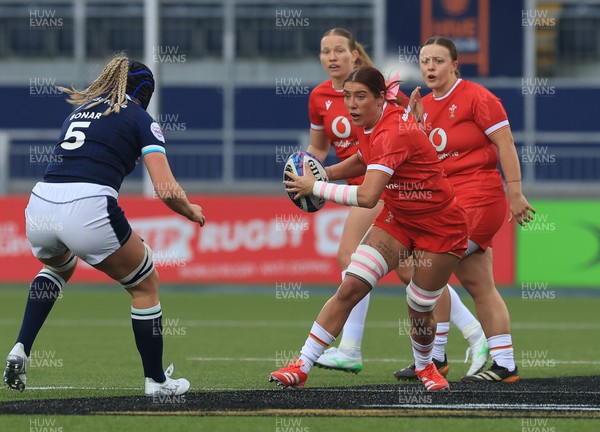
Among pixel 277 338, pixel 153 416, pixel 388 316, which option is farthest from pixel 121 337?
pixel 153 416

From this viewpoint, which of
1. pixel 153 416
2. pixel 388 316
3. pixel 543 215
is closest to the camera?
pixel 153 416

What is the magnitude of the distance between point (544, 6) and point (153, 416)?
24.4 meters

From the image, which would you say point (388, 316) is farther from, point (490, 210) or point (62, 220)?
point (62, 220)

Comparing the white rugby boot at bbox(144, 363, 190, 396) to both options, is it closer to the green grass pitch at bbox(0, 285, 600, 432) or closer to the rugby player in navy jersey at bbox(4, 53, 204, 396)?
the rugby player in navy jersey at bbox(4, 53, 204, 396)

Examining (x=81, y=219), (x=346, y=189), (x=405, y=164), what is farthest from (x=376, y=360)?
(x=81, y=219)

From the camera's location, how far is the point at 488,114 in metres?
8.72

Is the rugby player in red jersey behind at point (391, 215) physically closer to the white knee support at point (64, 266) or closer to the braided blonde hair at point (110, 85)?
the braided blonde hair at point (110, 85)

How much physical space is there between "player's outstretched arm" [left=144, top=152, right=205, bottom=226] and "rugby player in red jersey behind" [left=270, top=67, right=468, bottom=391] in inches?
30.5

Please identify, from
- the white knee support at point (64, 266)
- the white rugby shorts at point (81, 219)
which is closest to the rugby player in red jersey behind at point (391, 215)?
the white rugby shorts at point (81, 219)

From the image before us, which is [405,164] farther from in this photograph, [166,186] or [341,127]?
[341,127]

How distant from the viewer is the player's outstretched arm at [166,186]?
23.5ft

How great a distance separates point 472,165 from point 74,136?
288 centimetres

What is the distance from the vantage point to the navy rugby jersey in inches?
290

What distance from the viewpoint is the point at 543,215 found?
1788 centimetres
